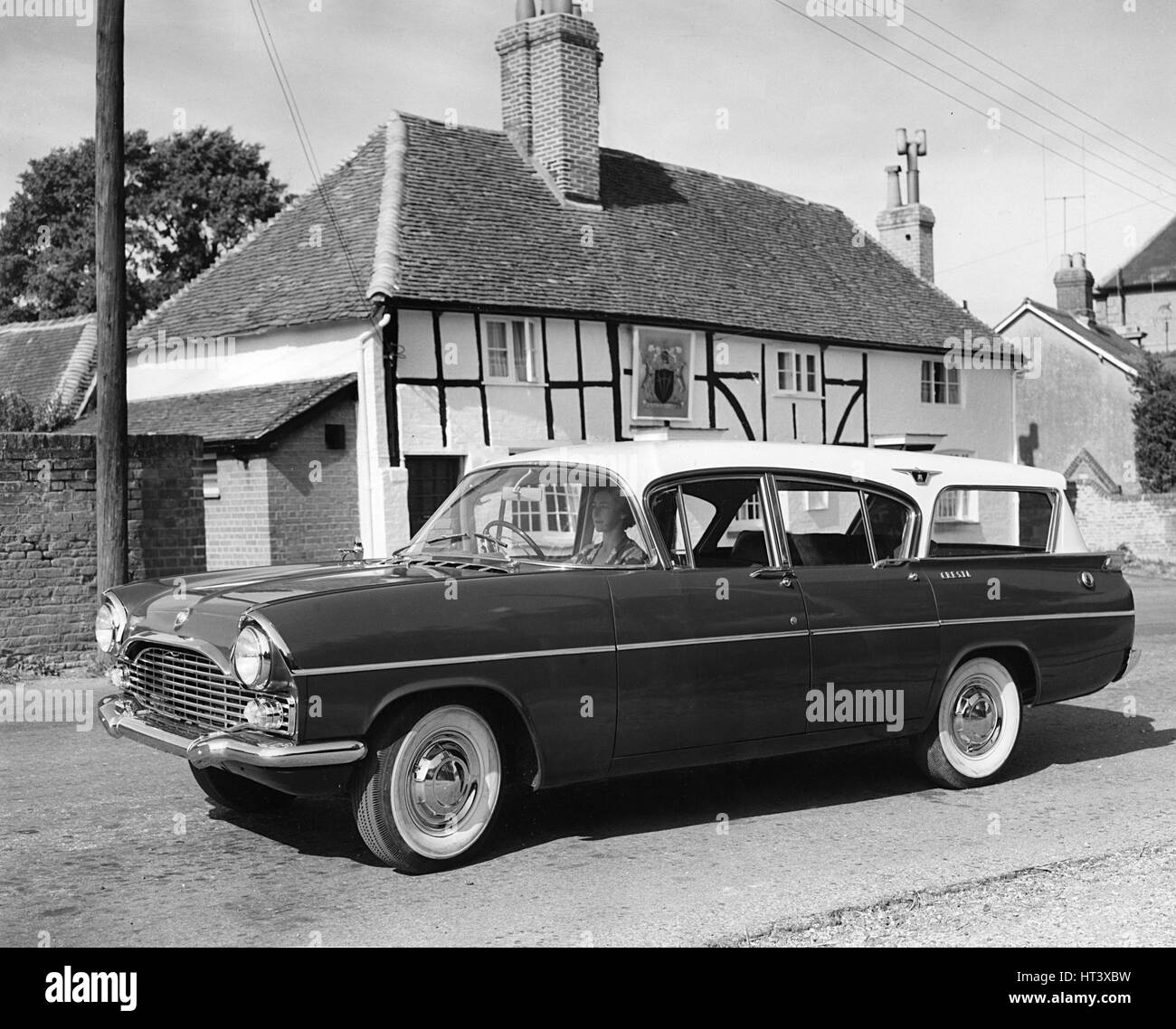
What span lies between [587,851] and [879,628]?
1845 millimetres

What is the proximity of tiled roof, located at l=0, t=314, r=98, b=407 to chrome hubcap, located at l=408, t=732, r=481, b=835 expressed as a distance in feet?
77.3

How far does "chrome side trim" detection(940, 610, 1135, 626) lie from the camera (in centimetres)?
691

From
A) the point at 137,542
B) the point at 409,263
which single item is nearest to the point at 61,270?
the point at 409,263

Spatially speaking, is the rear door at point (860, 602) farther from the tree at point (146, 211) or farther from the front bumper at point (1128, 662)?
the tree at point (146, 211)

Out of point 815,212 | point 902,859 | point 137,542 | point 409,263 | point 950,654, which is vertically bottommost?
point 902,859

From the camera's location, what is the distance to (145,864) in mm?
5590

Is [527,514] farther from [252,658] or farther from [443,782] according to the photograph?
[252,658]

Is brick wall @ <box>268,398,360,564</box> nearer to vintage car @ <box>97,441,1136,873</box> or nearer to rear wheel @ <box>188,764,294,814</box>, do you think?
vintage car @ <box>97,441,1136,873</box>

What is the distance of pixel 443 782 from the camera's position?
545cm

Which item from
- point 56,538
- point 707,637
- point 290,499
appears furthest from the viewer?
point 290,499

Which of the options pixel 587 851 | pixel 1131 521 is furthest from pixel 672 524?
pixel 1131 521

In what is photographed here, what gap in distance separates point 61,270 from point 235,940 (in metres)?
42.9

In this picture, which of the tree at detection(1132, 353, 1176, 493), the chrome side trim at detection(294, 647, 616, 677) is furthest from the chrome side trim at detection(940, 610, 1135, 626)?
the tree at detection(1132, 353, 1176, 493)

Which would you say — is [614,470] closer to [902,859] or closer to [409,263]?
[902,859]
